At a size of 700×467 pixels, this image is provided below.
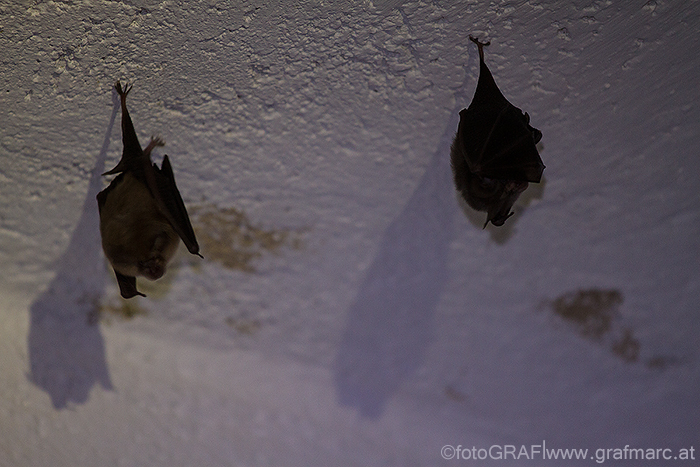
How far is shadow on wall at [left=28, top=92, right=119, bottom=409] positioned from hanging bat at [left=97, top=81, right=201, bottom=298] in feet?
1.64

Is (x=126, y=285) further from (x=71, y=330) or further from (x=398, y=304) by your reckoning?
(x=398, y=304)

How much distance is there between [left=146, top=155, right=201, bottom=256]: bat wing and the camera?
1.27 m

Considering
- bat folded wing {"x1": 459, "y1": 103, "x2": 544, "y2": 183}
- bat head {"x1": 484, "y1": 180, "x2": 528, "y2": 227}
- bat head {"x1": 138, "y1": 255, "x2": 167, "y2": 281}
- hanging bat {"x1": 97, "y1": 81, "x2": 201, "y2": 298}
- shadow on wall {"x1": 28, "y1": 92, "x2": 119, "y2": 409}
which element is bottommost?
shadow on wall {"x1": 28, "y1": 92, "x2": 119, "y2": 409}

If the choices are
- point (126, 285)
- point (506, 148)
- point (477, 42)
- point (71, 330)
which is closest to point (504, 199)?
point (506, 148)

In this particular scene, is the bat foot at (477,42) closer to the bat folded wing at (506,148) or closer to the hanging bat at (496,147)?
the hanging bat at (496,147)

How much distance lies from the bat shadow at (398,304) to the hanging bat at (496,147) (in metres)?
0.40

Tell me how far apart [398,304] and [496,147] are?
0.96 meters

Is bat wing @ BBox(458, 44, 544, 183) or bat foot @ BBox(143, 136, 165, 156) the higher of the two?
bat wing @ BBox(458, 44, 544, 183)

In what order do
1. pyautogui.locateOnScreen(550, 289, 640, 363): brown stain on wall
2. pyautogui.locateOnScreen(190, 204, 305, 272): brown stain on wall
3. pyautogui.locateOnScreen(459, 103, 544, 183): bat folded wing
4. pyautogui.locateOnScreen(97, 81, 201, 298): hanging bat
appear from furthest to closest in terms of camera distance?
pyautogui.locateOnScreen(550, 289, 640, 363): brown stain on wall < pyautogui.locateOnScreen(190, 204, 305, 272): brown stain on wall < pyautogui.locateOnScreen(97, 81, 201, 298): hanging bat < pyautogui.locateOnScreen(459, 103, 544, 183): bat folded wing

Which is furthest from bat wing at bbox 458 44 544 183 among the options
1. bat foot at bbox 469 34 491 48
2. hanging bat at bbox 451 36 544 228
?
bat foot at bbox 469 34 491 48

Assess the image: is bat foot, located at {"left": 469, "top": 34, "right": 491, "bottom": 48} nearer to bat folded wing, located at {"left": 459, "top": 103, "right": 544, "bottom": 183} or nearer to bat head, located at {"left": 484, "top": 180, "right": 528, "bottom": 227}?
bat folded wing, located at {"left": 459, "top": 103, "right": 544, "bottom": 183}

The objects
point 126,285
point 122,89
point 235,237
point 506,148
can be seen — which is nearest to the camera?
point 506,148

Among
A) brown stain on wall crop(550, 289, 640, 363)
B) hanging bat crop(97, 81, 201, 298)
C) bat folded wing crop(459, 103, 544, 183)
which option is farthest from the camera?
brown stain on wall crop(550, 289, 640, 363)

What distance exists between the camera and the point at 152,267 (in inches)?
50.2
